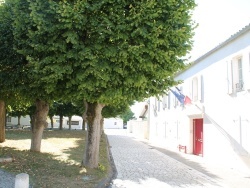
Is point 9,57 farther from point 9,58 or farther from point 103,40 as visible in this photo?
point 103,40

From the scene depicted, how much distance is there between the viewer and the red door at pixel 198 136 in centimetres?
1738

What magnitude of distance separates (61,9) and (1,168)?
5.59 m

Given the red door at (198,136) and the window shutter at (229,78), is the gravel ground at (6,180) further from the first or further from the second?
the red door at (198,136)

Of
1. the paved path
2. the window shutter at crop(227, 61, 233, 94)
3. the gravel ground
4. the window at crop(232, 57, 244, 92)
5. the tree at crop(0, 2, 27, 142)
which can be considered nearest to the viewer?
the gravel ground

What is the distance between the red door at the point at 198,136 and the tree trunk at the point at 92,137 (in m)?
8.94

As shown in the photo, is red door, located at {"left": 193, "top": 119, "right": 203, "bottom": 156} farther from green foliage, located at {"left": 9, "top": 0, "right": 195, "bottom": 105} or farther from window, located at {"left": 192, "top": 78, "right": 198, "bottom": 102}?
green foliage, located at {"left": 9, "top": 0, "right": 195, "bottom": 105}

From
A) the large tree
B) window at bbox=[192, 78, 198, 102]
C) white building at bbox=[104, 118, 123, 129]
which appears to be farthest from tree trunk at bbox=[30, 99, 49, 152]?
white building at bbox=[104, 118, 123, 129]

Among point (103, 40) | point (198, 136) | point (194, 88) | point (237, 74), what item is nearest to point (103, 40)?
point (103, 40)

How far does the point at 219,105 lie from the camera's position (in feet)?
45.5

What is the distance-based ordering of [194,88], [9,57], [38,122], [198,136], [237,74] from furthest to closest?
[194,88], [198,136], [38,122], [237,74], [9,57]

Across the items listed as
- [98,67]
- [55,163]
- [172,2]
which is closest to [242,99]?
[172,2]

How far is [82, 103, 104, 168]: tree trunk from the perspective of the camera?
408 inches

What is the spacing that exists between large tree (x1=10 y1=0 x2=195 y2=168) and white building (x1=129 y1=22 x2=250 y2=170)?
4554 mm

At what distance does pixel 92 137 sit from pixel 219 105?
6.93 m
